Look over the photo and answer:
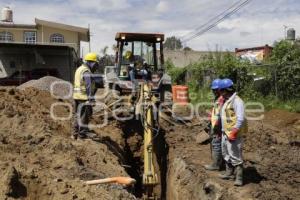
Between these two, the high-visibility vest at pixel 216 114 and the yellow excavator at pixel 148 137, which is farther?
the yellow excavator at pixel 148 137

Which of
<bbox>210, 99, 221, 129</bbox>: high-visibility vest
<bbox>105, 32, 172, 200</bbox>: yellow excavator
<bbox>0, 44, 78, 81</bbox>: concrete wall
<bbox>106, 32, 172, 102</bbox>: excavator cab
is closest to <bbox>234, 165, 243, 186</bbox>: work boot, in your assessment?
<bbox>210, 99, 221, 129</bbox>: high-visibility vest

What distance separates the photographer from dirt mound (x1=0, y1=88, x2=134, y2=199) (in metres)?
6.27

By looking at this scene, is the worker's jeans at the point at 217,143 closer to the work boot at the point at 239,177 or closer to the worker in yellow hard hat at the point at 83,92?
the work boot at the point at 239,177

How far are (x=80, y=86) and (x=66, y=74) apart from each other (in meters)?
20.0

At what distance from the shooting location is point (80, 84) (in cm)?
997

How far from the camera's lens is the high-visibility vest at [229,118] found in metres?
7.99

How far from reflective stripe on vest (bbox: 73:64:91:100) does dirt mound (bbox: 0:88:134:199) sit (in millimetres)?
910

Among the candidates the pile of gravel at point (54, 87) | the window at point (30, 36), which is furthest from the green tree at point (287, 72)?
the window at point (30, 36)

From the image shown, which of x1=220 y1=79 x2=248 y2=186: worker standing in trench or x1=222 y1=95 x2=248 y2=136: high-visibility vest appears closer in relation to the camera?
x1=220 y1=79 x2=248 y2=186: worker standing in trench

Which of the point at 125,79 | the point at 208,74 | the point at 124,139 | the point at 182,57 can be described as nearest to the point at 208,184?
the point at 124,139

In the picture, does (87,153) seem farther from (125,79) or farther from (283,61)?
(283,61)

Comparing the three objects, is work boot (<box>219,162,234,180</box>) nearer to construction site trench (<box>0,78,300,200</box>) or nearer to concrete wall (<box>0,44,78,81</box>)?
construction site trench (<box>0,78,300,200</box>)

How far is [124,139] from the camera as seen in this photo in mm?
12594

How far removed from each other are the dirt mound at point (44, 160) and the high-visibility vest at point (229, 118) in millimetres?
1974
